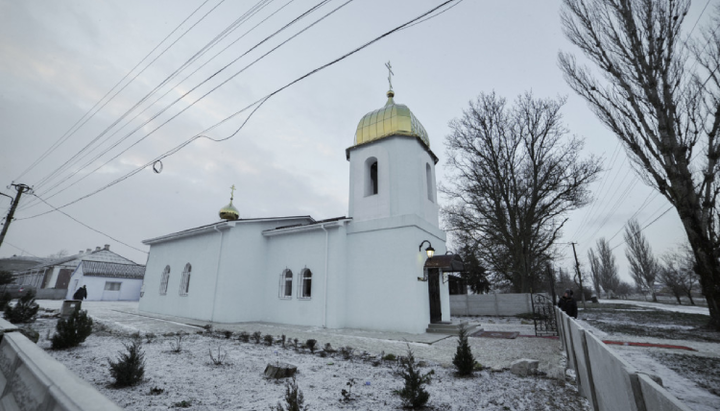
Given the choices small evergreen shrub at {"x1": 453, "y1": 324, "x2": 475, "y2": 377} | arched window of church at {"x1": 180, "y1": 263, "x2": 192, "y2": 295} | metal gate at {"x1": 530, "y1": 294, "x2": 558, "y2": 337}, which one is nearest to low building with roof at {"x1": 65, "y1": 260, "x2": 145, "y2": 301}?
arched window of church at {"x1": 180, "y1": 263, "x2": 192, "y2": 295}

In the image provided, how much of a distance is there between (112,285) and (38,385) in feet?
141

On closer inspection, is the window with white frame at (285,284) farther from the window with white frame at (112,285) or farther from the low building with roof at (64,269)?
the low building with roof at (64,269)

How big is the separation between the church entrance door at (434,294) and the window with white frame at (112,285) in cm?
3830

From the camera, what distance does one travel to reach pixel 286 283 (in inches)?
548

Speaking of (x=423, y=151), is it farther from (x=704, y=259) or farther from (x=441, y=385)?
(x=441, y=385)

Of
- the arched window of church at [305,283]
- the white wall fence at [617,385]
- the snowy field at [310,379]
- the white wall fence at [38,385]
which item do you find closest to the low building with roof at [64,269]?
the arched window of church at [305,283]

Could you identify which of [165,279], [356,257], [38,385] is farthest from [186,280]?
[38,385]

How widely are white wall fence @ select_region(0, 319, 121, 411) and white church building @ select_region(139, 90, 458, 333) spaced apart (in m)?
9.81

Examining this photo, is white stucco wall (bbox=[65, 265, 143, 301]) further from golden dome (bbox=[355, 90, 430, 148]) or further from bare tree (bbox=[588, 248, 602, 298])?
bare tree (bbox=[588, 248, 602, 298])

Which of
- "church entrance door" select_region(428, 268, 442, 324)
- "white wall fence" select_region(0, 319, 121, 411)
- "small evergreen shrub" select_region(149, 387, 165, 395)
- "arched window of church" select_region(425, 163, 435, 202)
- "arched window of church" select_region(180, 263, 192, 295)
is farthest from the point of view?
"arched window of church" select_region(180, 263, 192, 295)

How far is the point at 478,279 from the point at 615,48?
22.7 metres

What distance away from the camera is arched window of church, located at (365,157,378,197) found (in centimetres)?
1354

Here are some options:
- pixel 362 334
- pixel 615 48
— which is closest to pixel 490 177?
pixel 615 48

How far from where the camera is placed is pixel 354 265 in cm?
1252
